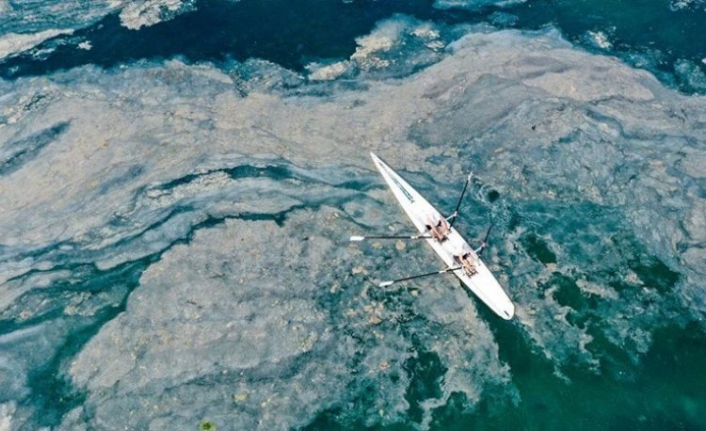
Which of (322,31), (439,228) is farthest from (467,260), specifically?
(322,31)

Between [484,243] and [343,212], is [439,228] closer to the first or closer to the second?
[484,243]

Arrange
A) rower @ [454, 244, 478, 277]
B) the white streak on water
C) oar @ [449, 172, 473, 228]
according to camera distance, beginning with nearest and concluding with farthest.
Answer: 1. rower @ [454, 244, 478, 277]
2. oar @ [449, 172, 473, 228]
3. the white streak on water

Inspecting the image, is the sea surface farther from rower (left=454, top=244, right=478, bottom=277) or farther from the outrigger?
rower (left=454, top=244, right=478, bottom=277)

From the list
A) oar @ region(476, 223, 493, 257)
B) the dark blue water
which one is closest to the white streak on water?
the dark blue water

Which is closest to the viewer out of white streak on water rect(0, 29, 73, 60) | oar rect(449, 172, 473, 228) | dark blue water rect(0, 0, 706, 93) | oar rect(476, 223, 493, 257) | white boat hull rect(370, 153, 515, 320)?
white boat hull rect(370, 153, 515, 320)

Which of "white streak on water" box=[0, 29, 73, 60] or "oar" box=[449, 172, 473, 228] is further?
"white streak on water" box=[0, 29, 73, 60]

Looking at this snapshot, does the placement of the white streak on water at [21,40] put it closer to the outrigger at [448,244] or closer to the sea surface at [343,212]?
the sea surface at [343,212]

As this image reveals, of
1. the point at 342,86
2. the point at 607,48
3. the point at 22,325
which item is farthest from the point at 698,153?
the point at 22,325

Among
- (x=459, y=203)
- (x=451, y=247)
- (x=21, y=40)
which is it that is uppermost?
(x=21, y=40)
